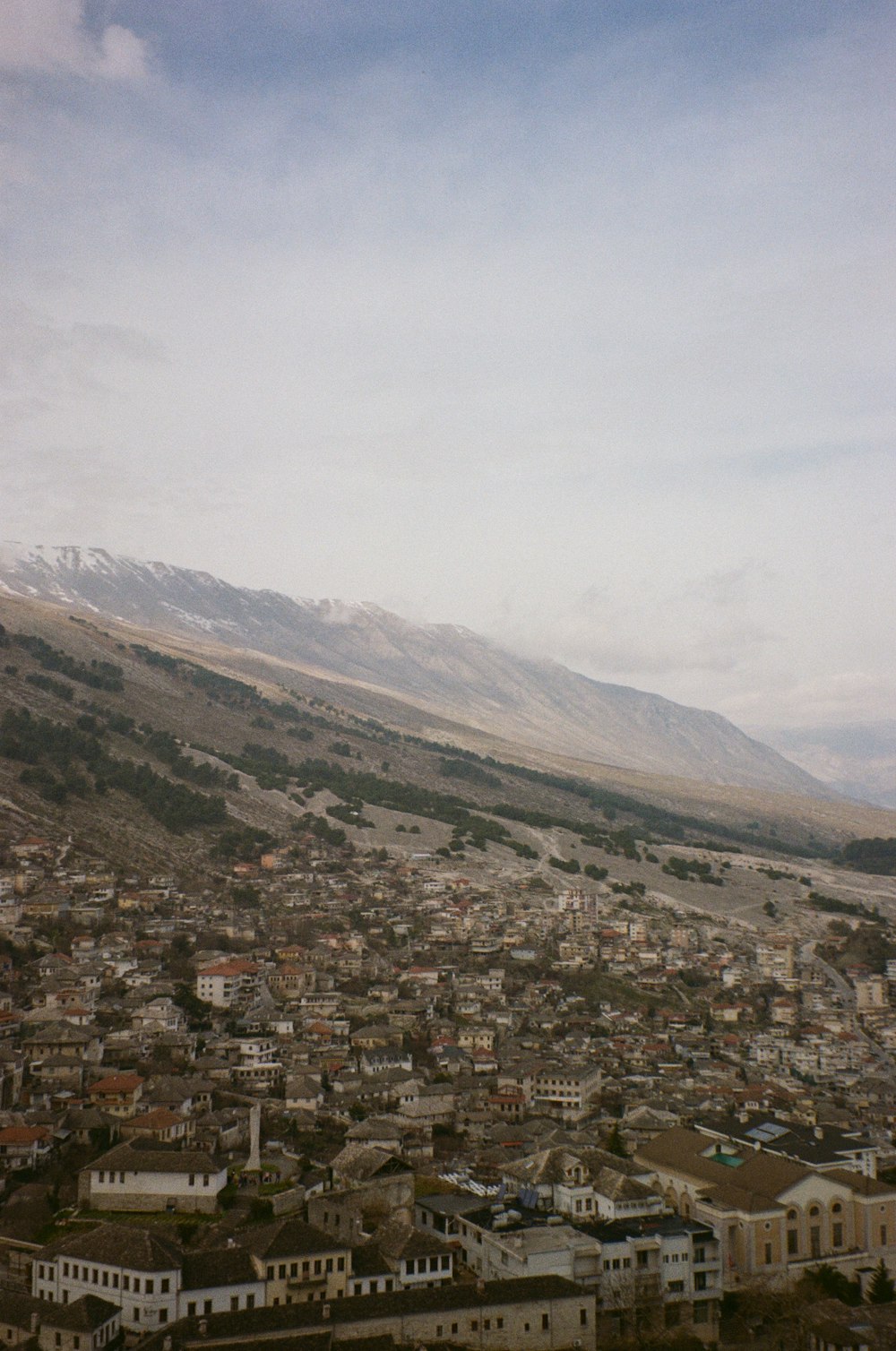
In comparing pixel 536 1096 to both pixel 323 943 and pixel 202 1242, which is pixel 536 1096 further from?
pixel 323 943

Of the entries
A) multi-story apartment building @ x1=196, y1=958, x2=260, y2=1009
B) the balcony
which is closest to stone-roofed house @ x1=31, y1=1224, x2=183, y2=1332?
the balcony

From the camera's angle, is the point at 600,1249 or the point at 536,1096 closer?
the point at 600,1249

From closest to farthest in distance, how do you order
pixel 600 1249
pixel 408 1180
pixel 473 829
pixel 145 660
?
pixel 600 1249 < pixel 408 1180 < pixel 473 829 < pixel 145 660

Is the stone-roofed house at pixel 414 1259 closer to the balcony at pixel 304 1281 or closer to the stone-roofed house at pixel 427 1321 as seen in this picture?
the balcony at pixel 304 1281

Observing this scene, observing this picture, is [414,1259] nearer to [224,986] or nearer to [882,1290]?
[882,1290]

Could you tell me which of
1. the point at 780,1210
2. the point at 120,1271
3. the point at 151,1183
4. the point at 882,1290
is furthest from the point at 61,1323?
the point at 882,1290

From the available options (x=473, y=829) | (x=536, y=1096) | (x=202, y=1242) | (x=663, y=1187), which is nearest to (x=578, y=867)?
(x=473, y=829)

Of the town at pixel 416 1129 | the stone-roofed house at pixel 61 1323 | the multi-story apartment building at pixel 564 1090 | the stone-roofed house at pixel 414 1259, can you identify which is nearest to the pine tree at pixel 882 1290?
the town at pixel 416 1129
